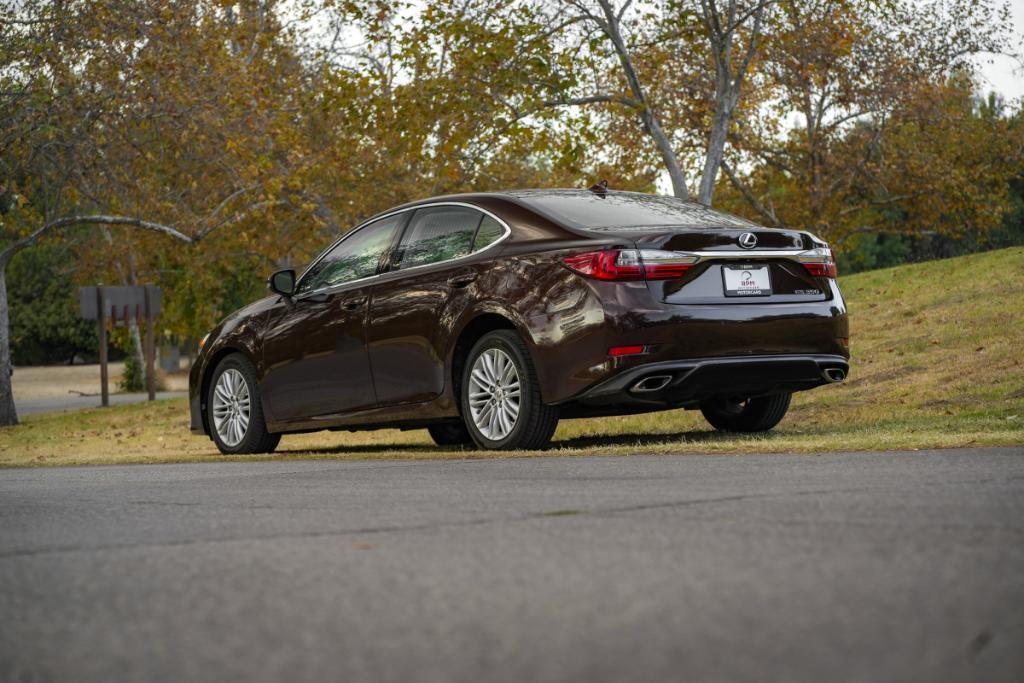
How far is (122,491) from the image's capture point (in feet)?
23.8

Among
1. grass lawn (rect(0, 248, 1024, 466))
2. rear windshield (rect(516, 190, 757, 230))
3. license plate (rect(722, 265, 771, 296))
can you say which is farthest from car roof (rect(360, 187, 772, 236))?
grass lawn (rect(0, 248, 1024, 466))

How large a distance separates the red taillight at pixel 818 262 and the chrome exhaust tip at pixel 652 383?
130cm

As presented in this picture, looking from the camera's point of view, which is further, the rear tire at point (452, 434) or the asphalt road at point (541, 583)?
the rear tire at point (452, 434)

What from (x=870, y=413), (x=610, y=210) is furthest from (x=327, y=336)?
(x=870, y=413)

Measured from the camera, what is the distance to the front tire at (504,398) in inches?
349

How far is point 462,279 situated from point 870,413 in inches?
179

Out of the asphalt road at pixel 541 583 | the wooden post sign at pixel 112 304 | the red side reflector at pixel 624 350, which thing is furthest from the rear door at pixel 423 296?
the wooden post sign at pixel 112 304

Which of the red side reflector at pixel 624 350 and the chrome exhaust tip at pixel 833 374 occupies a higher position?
the red side reflector at pixel 624 350

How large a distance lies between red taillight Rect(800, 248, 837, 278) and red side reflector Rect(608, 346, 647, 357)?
4.65 ft

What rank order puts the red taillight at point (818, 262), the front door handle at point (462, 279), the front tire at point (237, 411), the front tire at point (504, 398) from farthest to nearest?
the front tire at point (237, 411)
the front door handle at point (462, 279)
the red taillight at point (818, 262)
the front tire at point (504, 398)

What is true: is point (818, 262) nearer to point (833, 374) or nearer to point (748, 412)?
point (833, 374)

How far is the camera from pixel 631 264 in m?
8.43

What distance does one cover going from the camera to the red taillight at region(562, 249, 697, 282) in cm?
841

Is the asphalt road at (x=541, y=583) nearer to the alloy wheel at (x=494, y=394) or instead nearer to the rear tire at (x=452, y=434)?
the alloy wheel at (x=494, y=394)
